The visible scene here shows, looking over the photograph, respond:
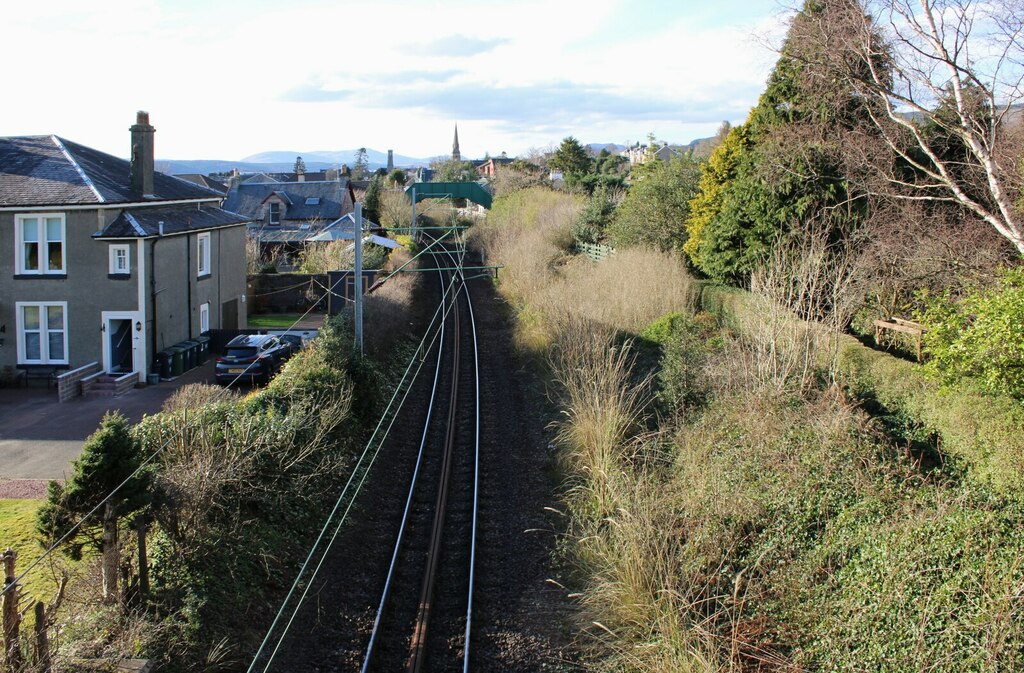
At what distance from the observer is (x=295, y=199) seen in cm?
5634

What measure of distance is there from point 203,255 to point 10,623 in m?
21.6

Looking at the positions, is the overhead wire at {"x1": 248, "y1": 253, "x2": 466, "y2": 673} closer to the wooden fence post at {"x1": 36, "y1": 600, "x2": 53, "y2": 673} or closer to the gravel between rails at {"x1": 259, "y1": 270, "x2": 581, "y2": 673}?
the gravel between rails at {"x1": 259, "y1": 270, "x2": 581, "y2": 673}

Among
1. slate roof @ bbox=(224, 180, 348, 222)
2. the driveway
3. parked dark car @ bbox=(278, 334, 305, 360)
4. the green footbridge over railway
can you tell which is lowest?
the driveway

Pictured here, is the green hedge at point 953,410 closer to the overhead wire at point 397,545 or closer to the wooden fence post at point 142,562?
the overhead wire at point 397,545

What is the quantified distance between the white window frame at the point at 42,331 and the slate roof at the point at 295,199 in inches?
1188

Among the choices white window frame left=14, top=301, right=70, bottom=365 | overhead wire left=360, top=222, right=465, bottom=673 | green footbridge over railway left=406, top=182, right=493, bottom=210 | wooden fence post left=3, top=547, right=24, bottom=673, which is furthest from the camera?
green footbridge over railway left=406, top=182, right=493, bottom=210

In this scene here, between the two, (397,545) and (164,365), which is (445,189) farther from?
(397,545)

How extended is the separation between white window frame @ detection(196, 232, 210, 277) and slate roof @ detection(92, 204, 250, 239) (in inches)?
20.9

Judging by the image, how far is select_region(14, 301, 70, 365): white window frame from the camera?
77.2 feet

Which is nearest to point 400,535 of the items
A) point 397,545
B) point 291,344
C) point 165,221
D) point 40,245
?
point 397,545

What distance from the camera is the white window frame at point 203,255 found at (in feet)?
89.7

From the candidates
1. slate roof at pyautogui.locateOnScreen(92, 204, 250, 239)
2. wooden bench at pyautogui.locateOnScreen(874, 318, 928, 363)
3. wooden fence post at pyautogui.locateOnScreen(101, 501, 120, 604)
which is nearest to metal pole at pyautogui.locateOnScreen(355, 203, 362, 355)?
slate roof at pyautogui.locateOnScreen(92, 204, 250, 239)

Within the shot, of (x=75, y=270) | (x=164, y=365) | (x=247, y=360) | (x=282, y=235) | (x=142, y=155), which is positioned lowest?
(x=164, y=365)

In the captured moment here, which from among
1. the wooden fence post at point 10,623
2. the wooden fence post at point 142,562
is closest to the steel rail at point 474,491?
the wooden fence post at point 142,562
